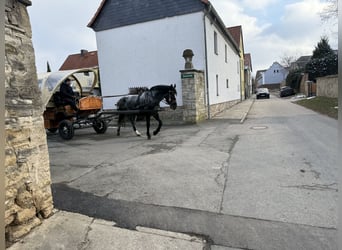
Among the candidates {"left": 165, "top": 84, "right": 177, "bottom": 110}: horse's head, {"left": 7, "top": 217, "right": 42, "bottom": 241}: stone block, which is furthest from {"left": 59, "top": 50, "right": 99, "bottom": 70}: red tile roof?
{"left": 7, "top": 217, "right": 42, "bottom": 241}: stone block

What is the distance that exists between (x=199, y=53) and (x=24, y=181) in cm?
1157

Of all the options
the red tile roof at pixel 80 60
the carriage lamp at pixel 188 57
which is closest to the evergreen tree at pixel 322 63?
the carriage lamp at pixel 188 57

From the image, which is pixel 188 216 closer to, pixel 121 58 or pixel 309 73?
pixel 121 58

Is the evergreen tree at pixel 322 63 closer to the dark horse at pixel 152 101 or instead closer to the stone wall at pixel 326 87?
the stone wall at pixel 326 87

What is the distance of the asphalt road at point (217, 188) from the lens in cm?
296

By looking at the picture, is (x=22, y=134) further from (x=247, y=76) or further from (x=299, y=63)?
(x=299, y=63)

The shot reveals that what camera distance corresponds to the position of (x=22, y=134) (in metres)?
2.84

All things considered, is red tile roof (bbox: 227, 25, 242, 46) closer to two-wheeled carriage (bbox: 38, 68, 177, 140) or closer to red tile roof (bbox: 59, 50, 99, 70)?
red tile roof (bbox: 59, 50, 99, 70)

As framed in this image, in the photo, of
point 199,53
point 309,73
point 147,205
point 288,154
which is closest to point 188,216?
point 147,205

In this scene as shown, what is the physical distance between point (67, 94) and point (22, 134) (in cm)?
677

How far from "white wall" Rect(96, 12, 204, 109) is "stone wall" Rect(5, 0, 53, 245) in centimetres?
1079

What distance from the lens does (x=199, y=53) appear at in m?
13.1

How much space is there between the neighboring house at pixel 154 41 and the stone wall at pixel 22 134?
35.4ft

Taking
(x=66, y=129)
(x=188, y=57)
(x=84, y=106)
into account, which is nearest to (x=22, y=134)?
(x=84, y=106)
